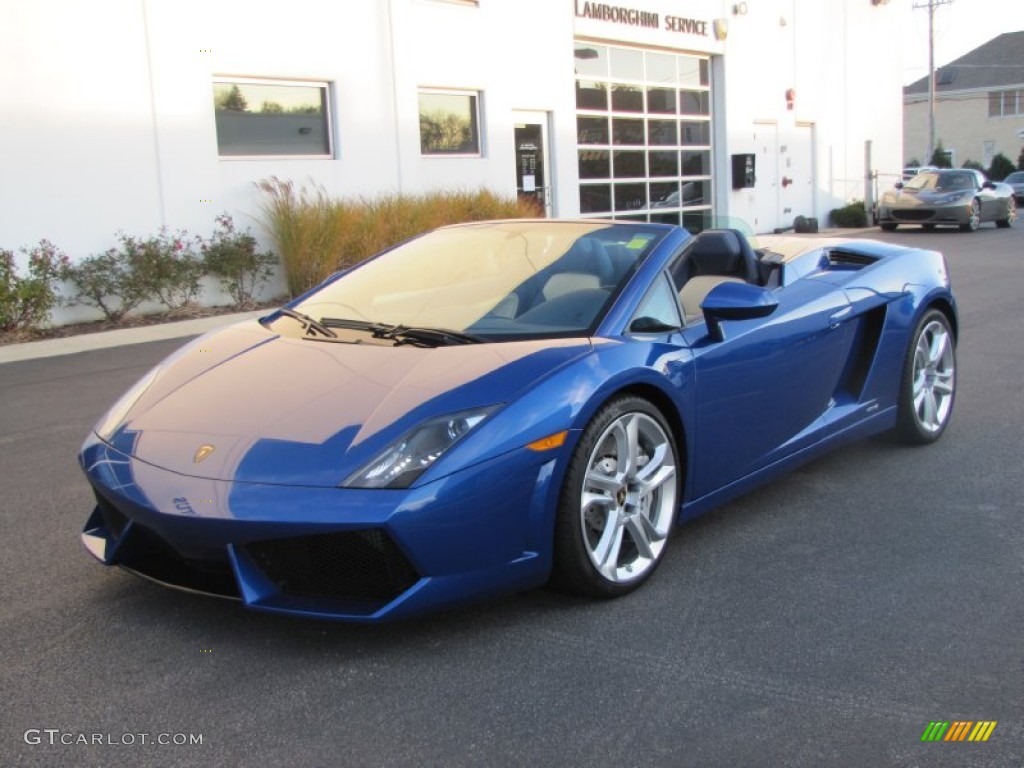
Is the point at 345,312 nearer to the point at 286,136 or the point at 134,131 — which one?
the point at 134,131

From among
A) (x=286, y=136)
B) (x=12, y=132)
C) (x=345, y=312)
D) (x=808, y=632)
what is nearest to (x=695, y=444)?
(x=808, y=632)

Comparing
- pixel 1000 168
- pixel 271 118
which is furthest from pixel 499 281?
pixel 1000 168

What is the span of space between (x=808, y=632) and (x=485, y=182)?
46.7 ft

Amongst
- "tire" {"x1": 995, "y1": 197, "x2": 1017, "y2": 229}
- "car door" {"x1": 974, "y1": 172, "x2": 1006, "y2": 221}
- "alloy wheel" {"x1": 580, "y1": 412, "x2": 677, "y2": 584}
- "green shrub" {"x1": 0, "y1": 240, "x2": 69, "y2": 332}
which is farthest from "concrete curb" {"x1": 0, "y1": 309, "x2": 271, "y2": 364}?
"tire" {"x1": 995, "y1": 197, "x2": 1017, "y2": 229}

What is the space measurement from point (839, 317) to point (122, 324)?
9252 millimetres

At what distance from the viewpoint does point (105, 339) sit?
35.0ft

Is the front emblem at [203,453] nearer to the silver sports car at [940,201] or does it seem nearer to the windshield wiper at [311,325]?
the windshield wiper at [311,325]

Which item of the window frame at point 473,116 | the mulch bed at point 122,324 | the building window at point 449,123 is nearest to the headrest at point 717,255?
the mulch bed at point 122,324

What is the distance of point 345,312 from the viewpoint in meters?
4.22

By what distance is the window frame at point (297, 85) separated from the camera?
13.2 meters

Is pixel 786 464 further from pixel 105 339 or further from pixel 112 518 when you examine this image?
pixel 105 339

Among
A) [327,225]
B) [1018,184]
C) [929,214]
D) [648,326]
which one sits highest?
[1018,184]

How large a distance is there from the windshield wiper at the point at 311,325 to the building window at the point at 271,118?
9669 mm

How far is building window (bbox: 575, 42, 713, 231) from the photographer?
1947 cm
